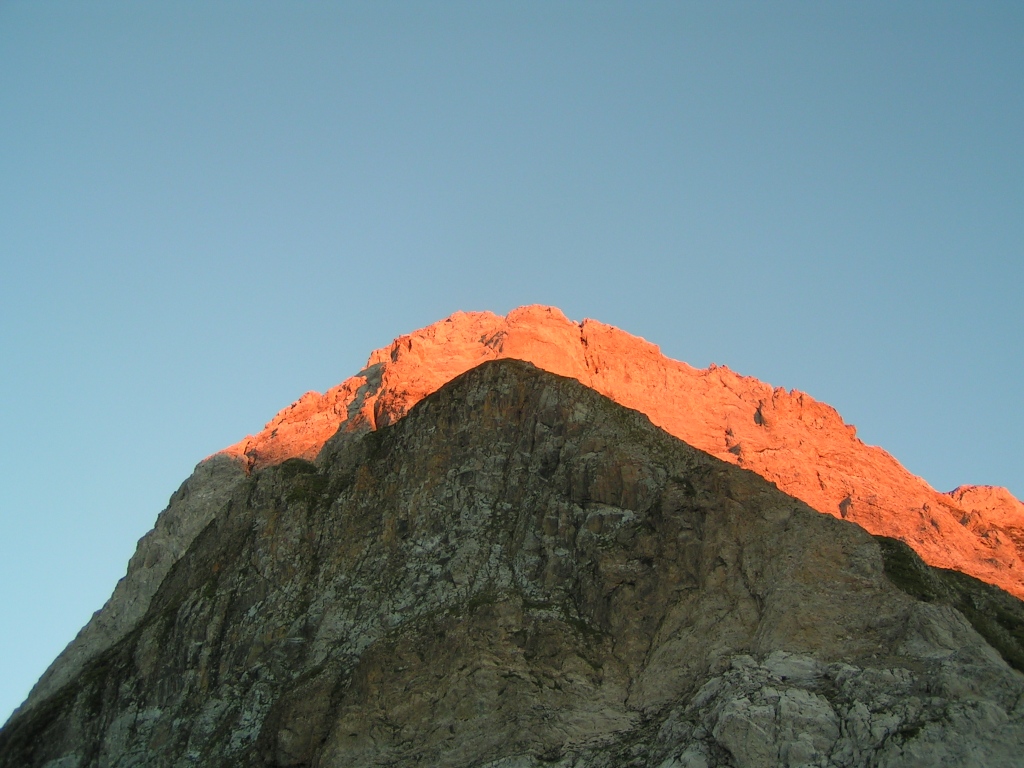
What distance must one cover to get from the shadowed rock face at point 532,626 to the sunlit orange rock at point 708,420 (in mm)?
11700

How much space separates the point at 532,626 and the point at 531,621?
39cm

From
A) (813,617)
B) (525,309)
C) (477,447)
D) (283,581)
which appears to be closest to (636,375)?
(525,309)

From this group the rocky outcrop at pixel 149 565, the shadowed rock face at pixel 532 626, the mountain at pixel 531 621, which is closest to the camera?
the shadowed rock face at pixel 532 626

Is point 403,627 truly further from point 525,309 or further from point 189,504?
point 525,309

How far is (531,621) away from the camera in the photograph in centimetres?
6325

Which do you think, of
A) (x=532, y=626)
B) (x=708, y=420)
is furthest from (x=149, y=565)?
(x=708, y=420)

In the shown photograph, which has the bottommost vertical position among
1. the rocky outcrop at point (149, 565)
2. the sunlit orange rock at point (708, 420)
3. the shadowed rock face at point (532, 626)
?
the shadowed rock face at point (532, 626)

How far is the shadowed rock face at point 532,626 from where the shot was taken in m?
52.1

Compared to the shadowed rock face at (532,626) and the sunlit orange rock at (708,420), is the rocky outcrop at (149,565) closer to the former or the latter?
the sunlit orange rock at (708,420)

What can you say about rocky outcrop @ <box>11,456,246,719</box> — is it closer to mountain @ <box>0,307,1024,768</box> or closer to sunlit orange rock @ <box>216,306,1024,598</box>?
mountain @ <box>0,307,1024,768</box>

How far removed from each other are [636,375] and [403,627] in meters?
38.9

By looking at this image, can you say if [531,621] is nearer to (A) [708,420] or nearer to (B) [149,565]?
(A) [708,420]

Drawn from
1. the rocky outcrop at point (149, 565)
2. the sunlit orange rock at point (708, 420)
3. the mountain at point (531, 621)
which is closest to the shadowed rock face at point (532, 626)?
the mountain at point (531, 621)


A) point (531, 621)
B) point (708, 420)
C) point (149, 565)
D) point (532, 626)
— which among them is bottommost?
point (532, 626)
